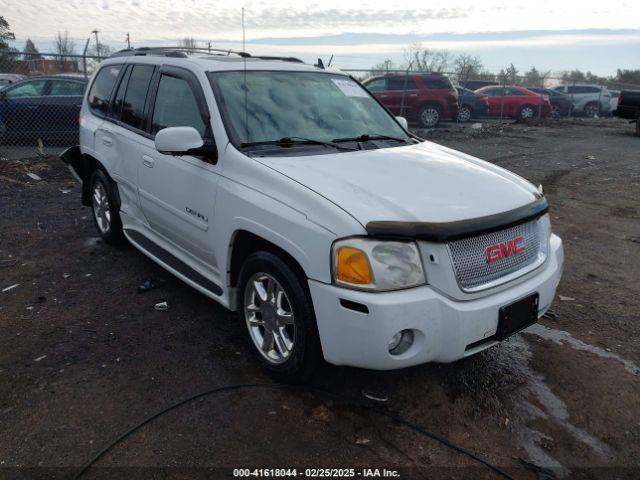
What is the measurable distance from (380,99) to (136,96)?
1366cm

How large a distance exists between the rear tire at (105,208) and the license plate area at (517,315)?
371cm

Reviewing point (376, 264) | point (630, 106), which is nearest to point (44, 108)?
point (376, 264)

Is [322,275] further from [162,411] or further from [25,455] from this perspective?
[25,455]

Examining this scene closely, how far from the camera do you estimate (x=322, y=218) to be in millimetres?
2656

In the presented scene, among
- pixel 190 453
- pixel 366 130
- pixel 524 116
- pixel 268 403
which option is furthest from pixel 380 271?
pixel 524 116

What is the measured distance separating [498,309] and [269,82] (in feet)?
7.46

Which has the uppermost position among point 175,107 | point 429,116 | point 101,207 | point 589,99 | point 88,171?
point 589,99

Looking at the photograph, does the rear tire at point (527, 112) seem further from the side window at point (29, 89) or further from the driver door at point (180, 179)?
the driver door at point (180, 179)

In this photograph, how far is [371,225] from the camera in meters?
2.56

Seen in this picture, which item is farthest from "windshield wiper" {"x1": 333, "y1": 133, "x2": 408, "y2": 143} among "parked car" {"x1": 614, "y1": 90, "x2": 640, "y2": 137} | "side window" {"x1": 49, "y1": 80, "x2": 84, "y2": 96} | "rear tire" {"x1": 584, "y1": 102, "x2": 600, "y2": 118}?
"rear tire" {"x1": 584, "y1": 102, "x2": 600, "y2": 118}

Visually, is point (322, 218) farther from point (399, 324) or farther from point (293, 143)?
point (293, 143)

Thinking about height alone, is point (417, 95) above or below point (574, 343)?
above

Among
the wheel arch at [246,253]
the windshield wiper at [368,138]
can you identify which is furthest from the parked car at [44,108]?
the wheel arch at [246,253]

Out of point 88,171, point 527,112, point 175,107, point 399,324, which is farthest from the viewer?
point 527,112
